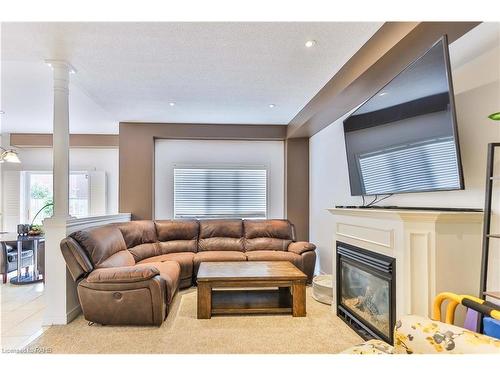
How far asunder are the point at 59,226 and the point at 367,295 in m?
3.02

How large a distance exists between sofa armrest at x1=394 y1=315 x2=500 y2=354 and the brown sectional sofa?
209 centimetres

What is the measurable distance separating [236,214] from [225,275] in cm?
247

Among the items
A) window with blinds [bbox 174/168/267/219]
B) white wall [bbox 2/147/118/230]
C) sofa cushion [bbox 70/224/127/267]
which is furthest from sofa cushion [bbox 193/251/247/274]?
white wall [bbox 2/147/118/230]

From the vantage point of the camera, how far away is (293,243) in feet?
14.9

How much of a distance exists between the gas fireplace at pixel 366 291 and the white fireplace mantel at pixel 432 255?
0.44 ft

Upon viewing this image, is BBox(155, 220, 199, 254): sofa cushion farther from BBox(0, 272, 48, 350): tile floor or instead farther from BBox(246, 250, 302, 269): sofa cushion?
BBox(0, 272, 48, 350): tile floor

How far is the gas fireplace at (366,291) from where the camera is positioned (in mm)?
Answer: 2203

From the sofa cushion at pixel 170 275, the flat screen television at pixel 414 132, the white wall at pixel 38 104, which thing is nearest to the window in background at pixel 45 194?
the white wall at pixel 38 104

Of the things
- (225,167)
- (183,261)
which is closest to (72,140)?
(225,167)

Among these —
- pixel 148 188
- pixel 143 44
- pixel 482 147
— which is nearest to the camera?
pixel 482 147

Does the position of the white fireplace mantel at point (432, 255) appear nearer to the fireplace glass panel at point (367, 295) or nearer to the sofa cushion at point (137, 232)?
the fireplace glass panel at point (367, 295)

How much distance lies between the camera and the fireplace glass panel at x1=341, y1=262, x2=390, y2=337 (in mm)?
2287

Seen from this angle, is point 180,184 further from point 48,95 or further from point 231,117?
point 48,95
